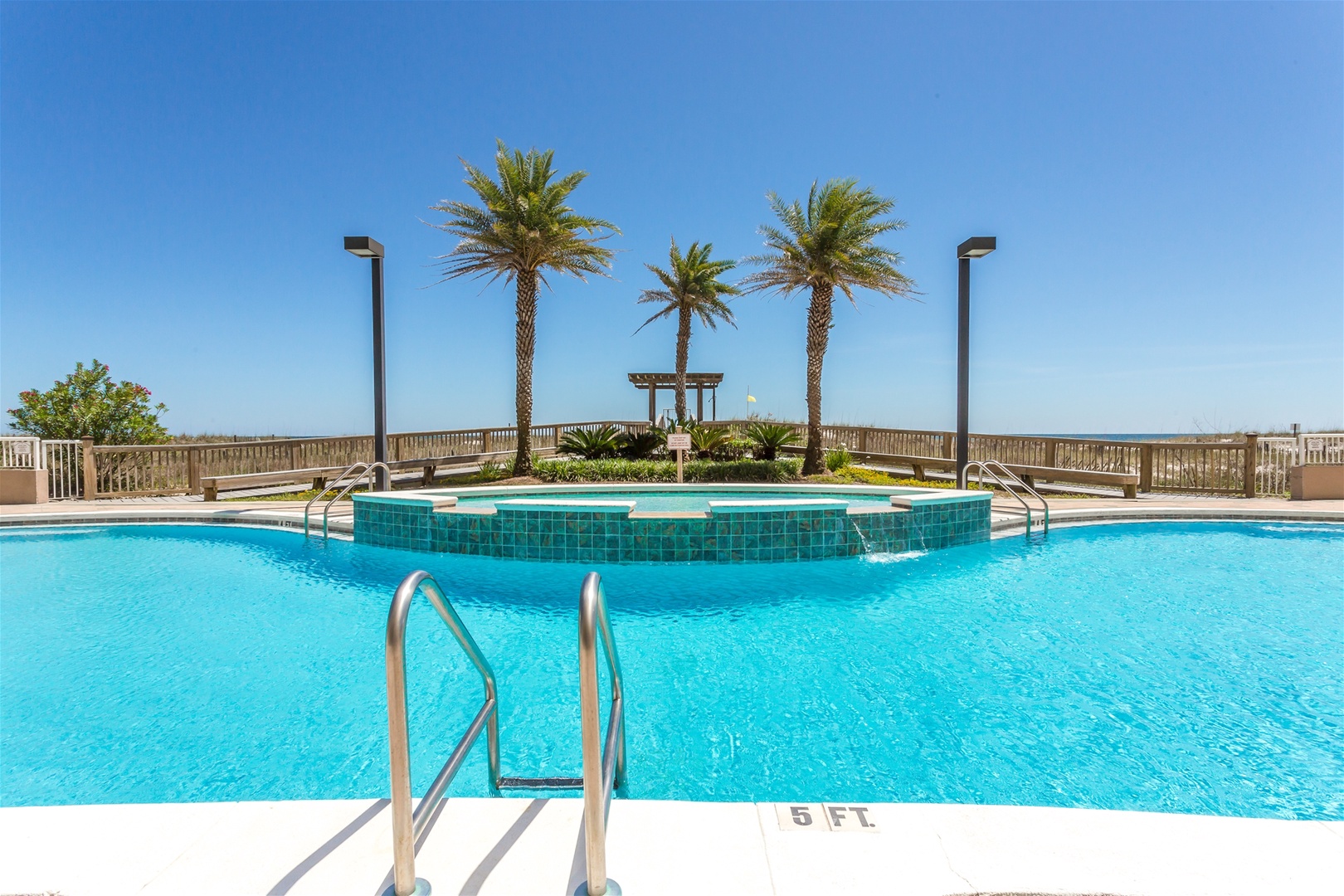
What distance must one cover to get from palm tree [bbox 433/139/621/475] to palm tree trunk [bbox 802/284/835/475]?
5.48 m

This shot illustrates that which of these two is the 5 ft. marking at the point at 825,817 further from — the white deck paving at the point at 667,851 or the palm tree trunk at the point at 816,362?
the palm tree trunk at the point at 816,362

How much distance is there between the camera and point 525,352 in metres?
14.1

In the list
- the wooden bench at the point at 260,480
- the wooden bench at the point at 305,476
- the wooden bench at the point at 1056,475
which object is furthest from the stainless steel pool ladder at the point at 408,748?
the wooden bench at the point at 1056,475

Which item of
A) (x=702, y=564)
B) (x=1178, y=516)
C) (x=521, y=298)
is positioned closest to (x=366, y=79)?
(x=521, y=298)

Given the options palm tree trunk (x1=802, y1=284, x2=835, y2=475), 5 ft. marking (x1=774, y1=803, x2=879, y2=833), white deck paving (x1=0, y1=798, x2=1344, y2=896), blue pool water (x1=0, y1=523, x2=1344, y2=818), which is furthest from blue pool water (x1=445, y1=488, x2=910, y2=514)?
white deck paving (x1=0, y1=798, x2=1344, y2=896)

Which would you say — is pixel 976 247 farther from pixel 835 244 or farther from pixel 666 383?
pixel 666 383

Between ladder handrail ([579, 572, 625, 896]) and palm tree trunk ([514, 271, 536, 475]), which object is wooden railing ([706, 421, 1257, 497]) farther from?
ladder handrail ([579, 572, 625, 896])

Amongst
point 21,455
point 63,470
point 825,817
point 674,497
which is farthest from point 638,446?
point 825,817

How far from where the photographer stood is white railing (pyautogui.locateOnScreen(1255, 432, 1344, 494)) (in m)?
10.4

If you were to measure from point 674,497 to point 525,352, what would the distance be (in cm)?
652

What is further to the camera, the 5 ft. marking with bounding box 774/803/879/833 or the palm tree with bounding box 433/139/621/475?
the palm tree with bounding box 433/139/621/475

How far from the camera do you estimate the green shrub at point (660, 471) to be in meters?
13.3

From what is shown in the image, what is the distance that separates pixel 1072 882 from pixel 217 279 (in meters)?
23.3

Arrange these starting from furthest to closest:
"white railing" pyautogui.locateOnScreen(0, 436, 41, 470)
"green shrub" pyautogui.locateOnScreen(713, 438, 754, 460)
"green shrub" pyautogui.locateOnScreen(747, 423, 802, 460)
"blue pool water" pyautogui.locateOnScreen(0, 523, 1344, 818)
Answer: "green shrub" pyautogui.locateOnScreen(713, 438, 754, 460)
"green shrub" pyautogui.locateOnScreen(747, 423, 802, 460)
"white railing" pyautogui.locateOnScreen(0, 436, 41, 470)
"blue pool water" pyautogui.locateOnScreen(0, 523, 1344, 818)
